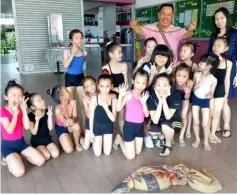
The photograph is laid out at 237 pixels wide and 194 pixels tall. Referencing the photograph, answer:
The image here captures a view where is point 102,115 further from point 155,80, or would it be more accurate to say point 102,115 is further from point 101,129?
point 155,80

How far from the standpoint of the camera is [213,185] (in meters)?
1.86

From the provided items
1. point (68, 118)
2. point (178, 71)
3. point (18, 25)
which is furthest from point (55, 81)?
point (178, 71)

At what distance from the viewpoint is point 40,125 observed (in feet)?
7.65

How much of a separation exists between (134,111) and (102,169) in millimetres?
621

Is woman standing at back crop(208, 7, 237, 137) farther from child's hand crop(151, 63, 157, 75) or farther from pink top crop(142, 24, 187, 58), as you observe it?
child's hand crop(151, 63, 157, 75)

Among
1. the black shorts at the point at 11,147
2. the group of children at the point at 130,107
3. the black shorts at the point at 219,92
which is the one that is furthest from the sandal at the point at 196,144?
the black shorts at the point at 11,147

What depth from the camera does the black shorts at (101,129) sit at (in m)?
2.38

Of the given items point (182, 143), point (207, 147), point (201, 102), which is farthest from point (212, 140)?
point (201, 102)

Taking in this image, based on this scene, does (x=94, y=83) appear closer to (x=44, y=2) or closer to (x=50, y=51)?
(x=50, y=51)

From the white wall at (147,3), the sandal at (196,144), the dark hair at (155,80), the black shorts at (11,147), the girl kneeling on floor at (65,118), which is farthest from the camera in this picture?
the white wall at (147,3)

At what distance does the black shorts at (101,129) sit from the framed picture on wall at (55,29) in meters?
5.42

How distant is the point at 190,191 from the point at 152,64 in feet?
4.28

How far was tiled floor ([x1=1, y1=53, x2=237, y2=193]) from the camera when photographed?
191 cm

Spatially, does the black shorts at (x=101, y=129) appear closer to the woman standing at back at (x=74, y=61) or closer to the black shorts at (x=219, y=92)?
the woman standing at back at (x=74, y=61)
